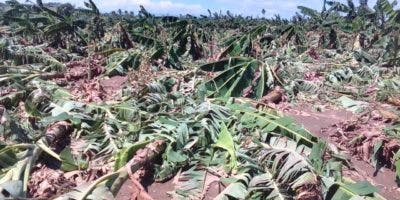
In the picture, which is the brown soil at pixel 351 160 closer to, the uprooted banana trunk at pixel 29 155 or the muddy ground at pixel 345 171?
the muddy ground at pixel 345 171

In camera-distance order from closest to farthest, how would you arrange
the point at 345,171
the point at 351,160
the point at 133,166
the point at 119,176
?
1. the point at 119,176
2. the point at 133,166
3. the point at 345,171
4. the point at 351,160

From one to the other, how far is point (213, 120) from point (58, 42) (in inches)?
381

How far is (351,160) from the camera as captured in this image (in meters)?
5.87

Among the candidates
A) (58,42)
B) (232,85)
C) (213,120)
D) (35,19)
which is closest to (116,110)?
(213,120)

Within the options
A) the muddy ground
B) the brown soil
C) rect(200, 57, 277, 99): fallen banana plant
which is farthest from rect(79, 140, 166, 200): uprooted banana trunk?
rect(200, 57, 277, 99): fallen banana plant

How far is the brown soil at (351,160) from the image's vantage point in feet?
17.6

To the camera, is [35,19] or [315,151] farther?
[35,19]

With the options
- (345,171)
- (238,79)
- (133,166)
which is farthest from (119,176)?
(238,79)

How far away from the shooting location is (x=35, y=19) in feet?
49.8

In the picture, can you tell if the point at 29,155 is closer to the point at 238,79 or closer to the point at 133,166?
the point at 133,166

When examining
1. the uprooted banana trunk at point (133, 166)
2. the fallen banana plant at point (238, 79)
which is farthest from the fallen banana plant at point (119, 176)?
the fallen banana plant at point (238, 79)

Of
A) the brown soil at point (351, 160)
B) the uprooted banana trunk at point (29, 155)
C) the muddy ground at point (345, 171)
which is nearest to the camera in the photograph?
the uprooted banana trunk at point (29, 155)

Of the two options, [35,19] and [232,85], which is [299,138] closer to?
[232,85]

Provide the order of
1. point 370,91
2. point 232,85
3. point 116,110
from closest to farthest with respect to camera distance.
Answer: point 116,110, point 232,85, point 370,91
